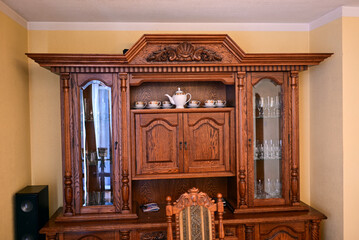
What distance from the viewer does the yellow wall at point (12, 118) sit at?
275 centimetres

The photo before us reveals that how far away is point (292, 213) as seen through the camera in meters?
3.08

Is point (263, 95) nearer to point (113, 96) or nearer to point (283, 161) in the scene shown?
point (283, 161)

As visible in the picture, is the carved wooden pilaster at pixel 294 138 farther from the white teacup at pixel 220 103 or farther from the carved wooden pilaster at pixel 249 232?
the white teacup at pixel 220 103

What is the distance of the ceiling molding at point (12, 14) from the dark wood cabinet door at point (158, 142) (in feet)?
4.79

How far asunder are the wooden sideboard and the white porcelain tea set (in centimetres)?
9

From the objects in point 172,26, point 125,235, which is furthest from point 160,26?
point 125,235

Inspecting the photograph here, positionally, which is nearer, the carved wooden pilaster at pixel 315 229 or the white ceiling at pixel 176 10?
the white ceiling at pixel 176 10

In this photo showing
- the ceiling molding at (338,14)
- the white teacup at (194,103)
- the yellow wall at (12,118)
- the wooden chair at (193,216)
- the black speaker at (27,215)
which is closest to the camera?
the wooden chair at (193,216)

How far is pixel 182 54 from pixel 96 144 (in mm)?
1156

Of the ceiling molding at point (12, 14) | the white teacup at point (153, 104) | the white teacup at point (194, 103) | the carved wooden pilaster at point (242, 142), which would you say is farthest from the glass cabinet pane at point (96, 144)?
the carved wooden pilaster at point (242, 142)

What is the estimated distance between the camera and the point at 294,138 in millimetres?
3127

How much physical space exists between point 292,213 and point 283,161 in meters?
0.50

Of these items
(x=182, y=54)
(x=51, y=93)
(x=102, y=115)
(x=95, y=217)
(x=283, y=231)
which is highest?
(x=182, y=54)

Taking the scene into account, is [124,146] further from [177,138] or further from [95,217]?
[95,217]
